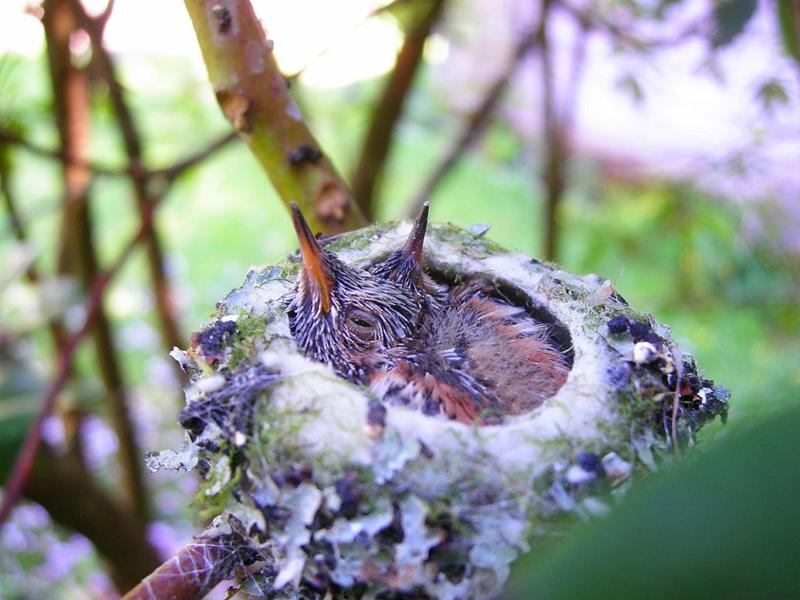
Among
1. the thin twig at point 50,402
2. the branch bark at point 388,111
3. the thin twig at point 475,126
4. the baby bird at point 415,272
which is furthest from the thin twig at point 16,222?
the baby bird at point 415,272

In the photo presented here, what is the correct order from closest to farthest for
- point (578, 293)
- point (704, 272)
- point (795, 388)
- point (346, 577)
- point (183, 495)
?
point (795, 388) → point (346, 577) → point (578, 293) → point (704, 272) → point (183, 495)

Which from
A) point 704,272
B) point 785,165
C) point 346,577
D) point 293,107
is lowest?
point 346,577

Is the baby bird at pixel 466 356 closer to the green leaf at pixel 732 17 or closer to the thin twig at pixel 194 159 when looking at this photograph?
the thin twig at pixel 194 159

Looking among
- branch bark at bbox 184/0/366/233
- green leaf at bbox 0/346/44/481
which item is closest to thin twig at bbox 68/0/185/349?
green leaf at bbox 0/346/44/481

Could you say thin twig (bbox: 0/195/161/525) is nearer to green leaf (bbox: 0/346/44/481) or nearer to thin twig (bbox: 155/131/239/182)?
thin twig (bbox: 155/131/239/182)

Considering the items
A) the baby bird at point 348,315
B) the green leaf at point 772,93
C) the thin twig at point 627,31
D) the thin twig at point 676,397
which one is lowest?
the thin twig at point 676,397

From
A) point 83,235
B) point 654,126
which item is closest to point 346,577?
point 83,235

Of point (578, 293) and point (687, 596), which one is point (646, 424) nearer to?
point (578, 293)
